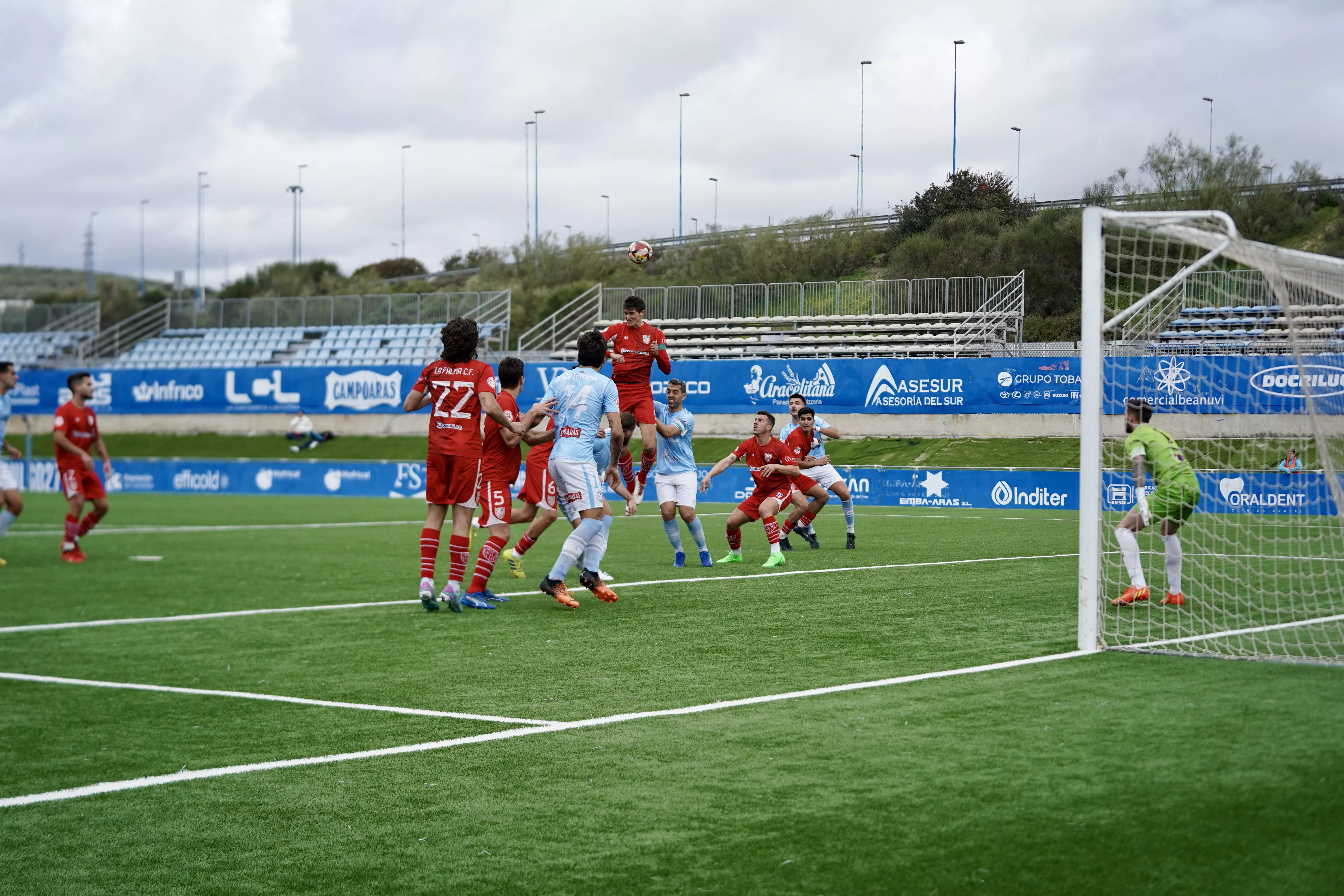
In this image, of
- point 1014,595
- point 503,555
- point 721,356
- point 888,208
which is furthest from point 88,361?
point 1014,595

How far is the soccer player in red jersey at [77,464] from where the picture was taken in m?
14.7

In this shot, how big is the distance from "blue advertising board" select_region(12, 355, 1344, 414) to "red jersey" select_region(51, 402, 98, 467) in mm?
6354

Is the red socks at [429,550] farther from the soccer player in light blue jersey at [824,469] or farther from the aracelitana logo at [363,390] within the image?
the aracelitana logo at [363,390]

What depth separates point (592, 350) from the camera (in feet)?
30.6

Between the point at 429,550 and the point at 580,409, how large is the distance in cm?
167

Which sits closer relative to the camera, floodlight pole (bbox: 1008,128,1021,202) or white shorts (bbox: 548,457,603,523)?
white shorts (bbox: 548,457,603,523)

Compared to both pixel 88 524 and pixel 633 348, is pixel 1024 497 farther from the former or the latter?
pixel 88 524

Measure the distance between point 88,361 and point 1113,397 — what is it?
47224 mm

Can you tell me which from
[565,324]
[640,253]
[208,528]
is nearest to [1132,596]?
[640,253]

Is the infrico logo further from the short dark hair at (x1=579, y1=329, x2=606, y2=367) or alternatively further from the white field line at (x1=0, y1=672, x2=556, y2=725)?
the white field line at (x1=0, y1=672, x2=556, y2=725)

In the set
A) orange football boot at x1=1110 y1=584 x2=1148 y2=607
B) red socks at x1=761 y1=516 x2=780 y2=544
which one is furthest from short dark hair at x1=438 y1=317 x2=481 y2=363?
orange football boot at x1=1110 y1=584 x2=1148 y2=607

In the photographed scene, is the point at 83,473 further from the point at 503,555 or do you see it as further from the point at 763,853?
the point at 763,853

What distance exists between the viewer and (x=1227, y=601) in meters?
8.79

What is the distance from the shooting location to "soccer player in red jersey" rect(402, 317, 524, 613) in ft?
30.8
